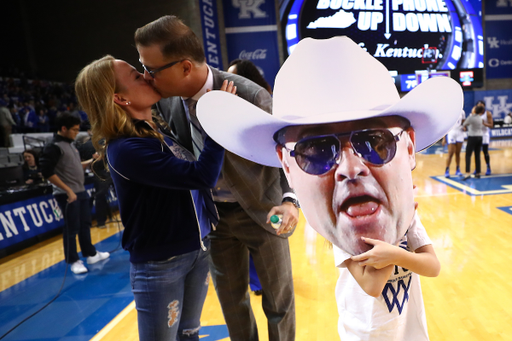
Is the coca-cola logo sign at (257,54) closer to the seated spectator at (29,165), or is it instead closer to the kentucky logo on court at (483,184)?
the kentucky logo on court at (483,184)

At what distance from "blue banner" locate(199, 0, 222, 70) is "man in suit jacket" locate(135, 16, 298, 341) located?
26.1ft

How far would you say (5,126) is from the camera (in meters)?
7.54

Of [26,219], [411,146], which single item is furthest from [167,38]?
[26,219]

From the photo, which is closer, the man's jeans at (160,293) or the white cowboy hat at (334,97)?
the white cowboy hat at (334,97)

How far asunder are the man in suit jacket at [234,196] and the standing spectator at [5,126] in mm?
8007

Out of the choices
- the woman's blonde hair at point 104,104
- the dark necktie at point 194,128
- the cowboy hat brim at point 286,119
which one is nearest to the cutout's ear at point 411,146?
the cowboy hat brim at point 286,119

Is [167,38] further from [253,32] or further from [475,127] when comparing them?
[253,32]

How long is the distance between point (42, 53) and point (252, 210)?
1496 centimetres

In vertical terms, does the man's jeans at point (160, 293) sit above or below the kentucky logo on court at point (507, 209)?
above

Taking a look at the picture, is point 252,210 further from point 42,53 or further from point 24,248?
point 42,53

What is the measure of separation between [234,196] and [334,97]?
2.30ft

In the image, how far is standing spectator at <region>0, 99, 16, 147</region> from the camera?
746cm

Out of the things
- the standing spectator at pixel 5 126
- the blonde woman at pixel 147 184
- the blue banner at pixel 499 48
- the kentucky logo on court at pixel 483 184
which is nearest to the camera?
the blonde woman at pixel 147 184

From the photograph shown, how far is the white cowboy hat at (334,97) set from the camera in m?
0.53
